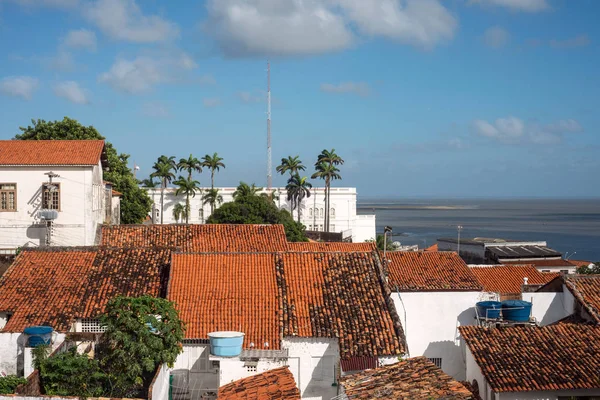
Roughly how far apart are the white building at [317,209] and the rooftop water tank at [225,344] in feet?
272

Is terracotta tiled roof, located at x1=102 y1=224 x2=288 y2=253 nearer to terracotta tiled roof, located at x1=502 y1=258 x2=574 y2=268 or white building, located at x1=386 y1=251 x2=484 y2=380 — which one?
white building, located at x1=386 y1=251 x2=484 y2=380

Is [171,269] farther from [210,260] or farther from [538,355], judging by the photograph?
[538,355]

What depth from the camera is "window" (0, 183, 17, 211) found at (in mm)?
34125

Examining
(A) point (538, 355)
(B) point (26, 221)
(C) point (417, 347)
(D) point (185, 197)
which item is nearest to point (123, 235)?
(B) point (26, 221)

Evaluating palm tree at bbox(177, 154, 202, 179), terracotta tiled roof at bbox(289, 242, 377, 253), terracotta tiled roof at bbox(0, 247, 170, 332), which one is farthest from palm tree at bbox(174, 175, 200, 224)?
terracotta tiled roof at bbox(0, 247, 170, 332)

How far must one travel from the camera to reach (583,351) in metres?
19.2

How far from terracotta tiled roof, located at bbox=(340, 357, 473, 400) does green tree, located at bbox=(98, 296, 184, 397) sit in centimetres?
438

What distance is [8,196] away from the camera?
112 feet

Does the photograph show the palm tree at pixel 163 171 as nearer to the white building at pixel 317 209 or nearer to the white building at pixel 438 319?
the white building at pixel 317 209

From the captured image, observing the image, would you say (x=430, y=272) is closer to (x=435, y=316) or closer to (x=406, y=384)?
(x=435, y=316)

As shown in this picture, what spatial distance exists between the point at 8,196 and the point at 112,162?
23.7 meters

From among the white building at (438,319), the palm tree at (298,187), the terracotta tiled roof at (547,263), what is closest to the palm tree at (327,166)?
the palm tree at (298,187)

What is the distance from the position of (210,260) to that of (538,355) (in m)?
11.0

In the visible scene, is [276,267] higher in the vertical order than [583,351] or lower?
higher
